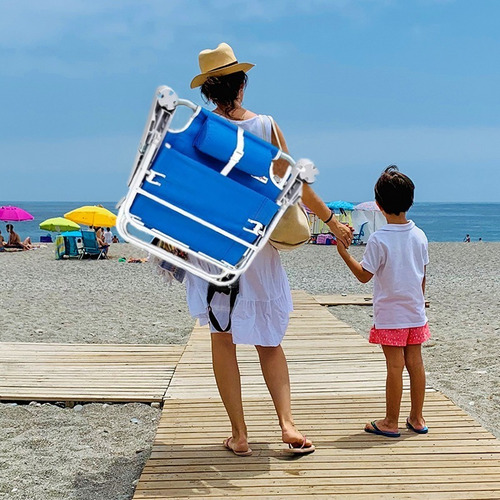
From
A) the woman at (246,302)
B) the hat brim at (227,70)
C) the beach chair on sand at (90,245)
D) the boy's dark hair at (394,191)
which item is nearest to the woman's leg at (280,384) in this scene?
the woman at (246,302)

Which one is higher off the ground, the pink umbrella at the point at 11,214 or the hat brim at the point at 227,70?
the hat brim at the point at 227,70

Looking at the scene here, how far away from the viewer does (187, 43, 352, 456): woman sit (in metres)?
2.84

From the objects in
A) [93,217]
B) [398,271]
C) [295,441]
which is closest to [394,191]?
[398,271]

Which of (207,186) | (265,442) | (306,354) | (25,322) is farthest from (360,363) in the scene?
(25,322)

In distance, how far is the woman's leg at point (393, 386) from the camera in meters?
3.31

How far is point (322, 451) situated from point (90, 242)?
18431 mm

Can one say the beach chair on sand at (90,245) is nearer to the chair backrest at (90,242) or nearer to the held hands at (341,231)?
the chair backrest at (90,242)

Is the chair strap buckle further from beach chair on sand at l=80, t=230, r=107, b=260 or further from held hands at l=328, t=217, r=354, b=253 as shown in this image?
beach chair on sand at l=80, t=230, r=107, b=260

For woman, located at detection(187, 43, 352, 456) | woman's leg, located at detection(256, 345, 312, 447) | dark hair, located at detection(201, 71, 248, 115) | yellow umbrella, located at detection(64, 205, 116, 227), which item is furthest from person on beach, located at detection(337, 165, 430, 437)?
yellow umbrella, located at detection(64, 205, 116, 227)

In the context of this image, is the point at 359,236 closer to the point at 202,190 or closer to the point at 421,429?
the point at 421,429

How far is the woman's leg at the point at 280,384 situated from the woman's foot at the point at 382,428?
1.52 ft

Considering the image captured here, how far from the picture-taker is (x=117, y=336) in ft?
24.9

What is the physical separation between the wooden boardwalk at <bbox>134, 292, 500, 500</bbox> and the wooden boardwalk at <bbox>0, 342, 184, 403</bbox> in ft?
1.20

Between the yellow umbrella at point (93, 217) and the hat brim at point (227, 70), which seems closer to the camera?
the hat brim at point (227, 70)
